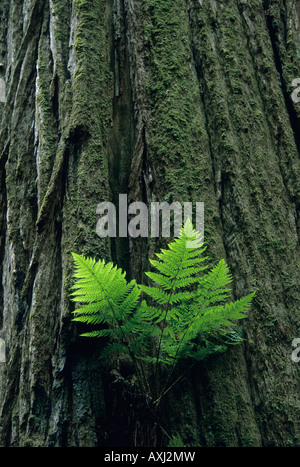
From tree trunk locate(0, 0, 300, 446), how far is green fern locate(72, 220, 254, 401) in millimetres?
172

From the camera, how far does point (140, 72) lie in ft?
7.56

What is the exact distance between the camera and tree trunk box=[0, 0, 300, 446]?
1712 mm

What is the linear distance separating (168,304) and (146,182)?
751 millimetres

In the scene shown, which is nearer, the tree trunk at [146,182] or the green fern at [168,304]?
the green fern at [168,304]

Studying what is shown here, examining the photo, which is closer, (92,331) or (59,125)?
(92,331)

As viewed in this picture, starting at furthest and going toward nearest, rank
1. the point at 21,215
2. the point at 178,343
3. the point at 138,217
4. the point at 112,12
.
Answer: the point at 112,12 < the point at 21,215 < the point at 138,217 < the point at 178,343

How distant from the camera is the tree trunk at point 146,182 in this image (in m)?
1.71

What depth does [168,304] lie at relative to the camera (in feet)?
5.23

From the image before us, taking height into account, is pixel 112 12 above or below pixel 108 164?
above

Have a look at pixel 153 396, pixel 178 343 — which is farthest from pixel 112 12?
pixel 153 396

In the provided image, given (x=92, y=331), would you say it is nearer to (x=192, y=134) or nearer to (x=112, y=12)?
(x=192, y=134)

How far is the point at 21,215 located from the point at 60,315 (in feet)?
2.24

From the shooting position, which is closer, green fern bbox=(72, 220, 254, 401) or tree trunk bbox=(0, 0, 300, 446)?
green fern bbox=(72, 220, 254, 401)

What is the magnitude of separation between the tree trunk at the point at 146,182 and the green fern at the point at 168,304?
0.17 meters
